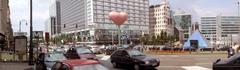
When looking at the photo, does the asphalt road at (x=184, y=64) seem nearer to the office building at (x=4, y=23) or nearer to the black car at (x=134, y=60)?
the black car at (x=134, y=60)

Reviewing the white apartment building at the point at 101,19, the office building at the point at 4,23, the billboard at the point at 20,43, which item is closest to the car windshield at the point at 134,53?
the billboard at the point at 20,43

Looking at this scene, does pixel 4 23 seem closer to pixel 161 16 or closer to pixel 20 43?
pixel 20 43

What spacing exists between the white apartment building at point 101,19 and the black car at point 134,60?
121332 millimetres

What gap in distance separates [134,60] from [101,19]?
457 ft

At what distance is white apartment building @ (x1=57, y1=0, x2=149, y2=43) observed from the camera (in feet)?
526

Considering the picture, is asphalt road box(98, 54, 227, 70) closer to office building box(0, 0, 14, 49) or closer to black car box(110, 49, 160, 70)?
black car box(110, 49, 160, 70)

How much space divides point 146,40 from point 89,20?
63.3 ft

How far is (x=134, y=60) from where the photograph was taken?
94.9 feet

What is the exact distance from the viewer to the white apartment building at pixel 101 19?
6309 inches

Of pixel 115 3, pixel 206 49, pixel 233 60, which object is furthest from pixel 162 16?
pixel 233 60

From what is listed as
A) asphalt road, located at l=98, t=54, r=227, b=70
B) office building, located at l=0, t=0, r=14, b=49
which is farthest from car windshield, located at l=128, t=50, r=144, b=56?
office building, located at l=0, t=0, r=14, b=49

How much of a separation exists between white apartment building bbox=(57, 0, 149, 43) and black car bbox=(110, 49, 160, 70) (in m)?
121

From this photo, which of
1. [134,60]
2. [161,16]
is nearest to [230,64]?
[134,60]

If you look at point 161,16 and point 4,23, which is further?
point 161,16
